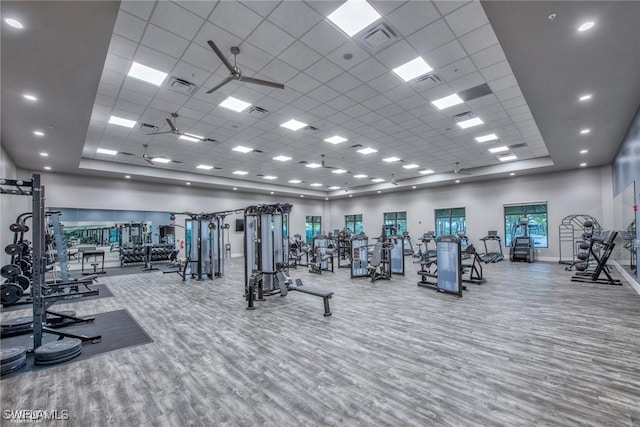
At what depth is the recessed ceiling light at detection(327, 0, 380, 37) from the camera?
3.30 metres

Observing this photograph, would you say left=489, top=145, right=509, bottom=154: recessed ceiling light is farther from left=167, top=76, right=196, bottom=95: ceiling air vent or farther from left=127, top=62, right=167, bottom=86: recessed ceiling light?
left=127, top=62, right=167, bottom=86: recessed ceiling light

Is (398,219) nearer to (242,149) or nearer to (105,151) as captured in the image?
(242,149)

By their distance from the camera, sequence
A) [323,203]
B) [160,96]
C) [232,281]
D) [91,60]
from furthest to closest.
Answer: [323,203] → [232,281] → [160,96] → [91,60]

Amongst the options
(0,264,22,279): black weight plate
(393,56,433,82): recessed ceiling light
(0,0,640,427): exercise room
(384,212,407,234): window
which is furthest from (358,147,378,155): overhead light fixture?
(0,264,22,279): black weight plate

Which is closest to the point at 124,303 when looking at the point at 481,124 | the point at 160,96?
the point at 160,96

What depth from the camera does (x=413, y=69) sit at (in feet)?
15.0

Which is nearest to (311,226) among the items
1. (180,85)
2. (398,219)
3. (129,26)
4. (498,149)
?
(398,219)

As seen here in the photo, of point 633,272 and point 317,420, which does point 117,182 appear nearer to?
point 317,420

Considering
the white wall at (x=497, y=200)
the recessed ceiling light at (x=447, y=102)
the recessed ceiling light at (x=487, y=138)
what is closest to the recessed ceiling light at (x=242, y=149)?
the recessed ceiling light at (x=447, y=102)

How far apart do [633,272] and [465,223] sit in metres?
7.09

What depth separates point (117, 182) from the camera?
11.6 meters

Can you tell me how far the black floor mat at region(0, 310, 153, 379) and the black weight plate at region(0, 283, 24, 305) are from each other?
52 centimetres

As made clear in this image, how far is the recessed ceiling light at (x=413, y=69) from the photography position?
4.41 meters

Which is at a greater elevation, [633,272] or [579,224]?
[579,224]
